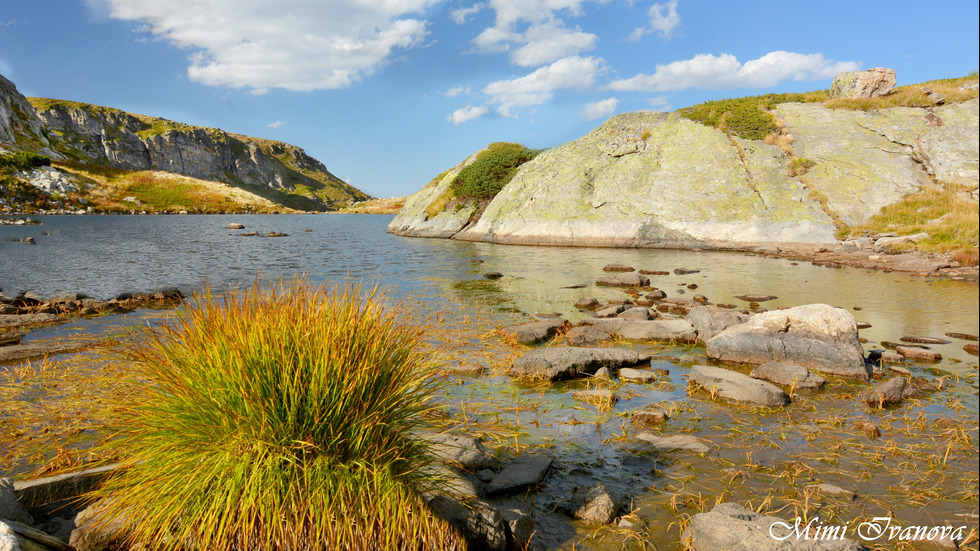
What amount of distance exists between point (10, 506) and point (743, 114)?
49491mm

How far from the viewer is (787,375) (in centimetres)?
942

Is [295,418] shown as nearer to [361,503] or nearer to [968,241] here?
[361,503]

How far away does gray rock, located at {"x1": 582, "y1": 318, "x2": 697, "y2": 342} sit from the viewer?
12727 mm

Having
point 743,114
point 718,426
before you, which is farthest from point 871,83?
point 718,426

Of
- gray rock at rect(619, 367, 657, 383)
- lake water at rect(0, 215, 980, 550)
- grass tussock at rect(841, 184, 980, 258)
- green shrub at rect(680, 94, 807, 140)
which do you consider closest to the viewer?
lake water at rect(0, 215, 980, 550)

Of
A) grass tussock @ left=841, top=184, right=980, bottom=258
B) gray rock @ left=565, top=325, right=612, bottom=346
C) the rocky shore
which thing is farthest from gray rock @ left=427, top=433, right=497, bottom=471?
grass tussock @ left=841, top=184, right=980, bottom=258

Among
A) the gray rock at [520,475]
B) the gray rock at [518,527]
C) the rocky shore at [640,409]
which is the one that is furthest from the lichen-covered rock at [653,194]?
the gray rock at [518,527]

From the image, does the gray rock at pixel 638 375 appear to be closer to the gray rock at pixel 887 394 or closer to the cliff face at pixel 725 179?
the gray rock at pixel 887 394

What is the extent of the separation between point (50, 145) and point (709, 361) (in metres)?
175

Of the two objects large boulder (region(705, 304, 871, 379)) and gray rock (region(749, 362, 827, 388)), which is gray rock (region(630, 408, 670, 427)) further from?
large boulder (region(705, 304, 871, 379))

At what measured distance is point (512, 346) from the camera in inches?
494

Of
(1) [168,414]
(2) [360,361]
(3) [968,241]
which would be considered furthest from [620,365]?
(3) [968,241]

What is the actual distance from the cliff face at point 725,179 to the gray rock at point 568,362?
2931 cm

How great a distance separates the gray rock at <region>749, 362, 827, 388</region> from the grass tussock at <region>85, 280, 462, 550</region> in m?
7.86
